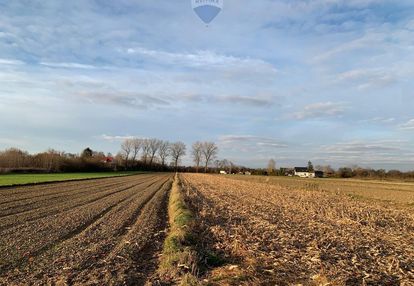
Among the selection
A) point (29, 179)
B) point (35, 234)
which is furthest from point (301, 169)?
point (35, 234)

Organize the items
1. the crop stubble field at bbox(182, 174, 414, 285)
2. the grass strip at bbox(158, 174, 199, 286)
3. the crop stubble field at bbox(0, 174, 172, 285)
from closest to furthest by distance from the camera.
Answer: the crop stubble field at bbox(182, 174, 414, 285), the grass strip at bbox(158, 174, 199, 286), the crop stubble field at bbox(0, 174, 172, 285)

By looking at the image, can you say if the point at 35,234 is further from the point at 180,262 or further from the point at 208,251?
the point at 180,262

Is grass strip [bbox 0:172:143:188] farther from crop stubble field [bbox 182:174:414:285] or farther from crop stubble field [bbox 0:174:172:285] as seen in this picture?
crop stubble field [bbox 182:174:414:285]

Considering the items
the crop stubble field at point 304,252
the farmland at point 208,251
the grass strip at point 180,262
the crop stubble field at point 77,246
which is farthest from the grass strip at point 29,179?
the crop stubble field at point 304,252

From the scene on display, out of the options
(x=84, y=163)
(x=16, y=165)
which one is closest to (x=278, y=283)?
(x=16, y=165)

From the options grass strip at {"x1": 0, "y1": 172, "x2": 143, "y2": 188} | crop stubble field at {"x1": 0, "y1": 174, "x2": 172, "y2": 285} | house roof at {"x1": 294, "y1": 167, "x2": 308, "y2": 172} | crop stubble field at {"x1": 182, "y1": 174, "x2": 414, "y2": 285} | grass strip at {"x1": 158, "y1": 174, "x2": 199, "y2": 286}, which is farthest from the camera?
house roof at {"x1": 294, "y1": 167, "x2": 308, "y2": 172}

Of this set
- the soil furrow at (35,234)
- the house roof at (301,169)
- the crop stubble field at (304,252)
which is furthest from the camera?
Result: the house roof at (301,169)

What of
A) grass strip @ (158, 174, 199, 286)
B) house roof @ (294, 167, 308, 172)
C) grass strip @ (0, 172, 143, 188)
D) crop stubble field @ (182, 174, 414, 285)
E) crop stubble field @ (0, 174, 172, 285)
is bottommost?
crop stubble field @ (0, 174, 172, 285)

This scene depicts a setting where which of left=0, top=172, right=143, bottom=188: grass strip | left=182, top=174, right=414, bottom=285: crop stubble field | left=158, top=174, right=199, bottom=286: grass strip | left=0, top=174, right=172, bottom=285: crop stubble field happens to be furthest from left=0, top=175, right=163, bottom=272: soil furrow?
left=0, top=172, right=143, bottom=188: grass strip

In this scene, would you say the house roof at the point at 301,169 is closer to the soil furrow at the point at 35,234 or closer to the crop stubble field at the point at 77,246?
the crop stubble field at the point at 77,246

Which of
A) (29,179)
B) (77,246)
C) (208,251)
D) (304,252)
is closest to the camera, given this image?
(304,252)

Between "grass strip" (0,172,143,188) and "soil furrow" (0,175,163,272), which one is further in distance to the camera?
"grass strip" (0,172,143,188)

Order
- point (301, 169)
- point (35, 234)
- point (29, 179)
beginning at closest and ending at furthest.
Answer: point (35, 234) → point (29, 179) → point (301, 169)

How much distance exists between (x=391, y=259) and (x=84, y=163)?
129 m
